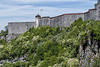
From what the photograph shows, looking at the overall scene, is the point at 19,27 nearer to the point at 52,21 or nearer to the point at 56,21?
the point at 52,21

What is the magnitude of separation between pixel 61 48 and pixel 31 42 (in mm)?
9367

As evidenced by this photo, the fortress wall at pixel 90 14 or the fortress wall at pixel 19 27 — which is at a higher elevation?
the fortress wall at pixel 90 14

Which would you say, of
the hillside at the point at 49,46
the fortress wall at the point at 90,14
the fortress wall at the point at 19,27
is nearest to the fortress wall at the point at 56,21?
the hillside at the point at 49,46

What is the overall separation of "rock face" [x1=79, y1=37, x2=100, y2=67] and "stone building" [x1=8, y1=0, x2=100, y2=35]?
20.5 ft

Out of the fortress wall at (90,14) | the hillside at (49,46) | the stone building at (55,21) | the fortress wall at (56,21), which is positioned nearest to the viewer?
the hillside at (49,46)

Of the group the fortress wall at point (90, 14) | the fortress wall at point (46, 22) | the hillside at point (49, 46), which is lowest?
the hillside at point (49, 46)

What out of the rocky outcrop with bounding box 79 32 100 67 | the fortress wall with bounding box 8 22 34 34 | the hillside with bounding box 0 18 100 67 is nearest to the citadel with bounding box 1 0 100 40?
the fortress wall with bounding box 8 22 34 34

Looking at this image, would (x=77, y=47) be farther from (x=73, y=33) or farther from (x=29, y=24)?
(x=29, y=24)

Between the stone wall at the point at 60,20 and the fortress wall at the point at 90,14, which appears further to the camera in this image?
the stone wall at the point at 60,20

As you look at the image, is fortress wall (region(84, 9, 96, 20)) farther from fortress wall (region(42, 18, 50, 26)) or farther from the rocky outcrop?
fortress wall (region(42, 18, 50, 26))

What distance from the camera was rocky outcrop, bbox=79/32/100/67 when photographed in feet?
109

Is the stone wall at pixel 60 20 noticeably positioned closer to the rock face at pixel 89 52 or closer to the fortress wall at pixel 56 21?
the fortress wall at pixel 56 21

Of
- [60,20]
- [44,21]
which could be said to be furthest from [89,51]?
[44,21]

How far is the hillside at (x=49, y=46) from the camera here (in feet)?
117
